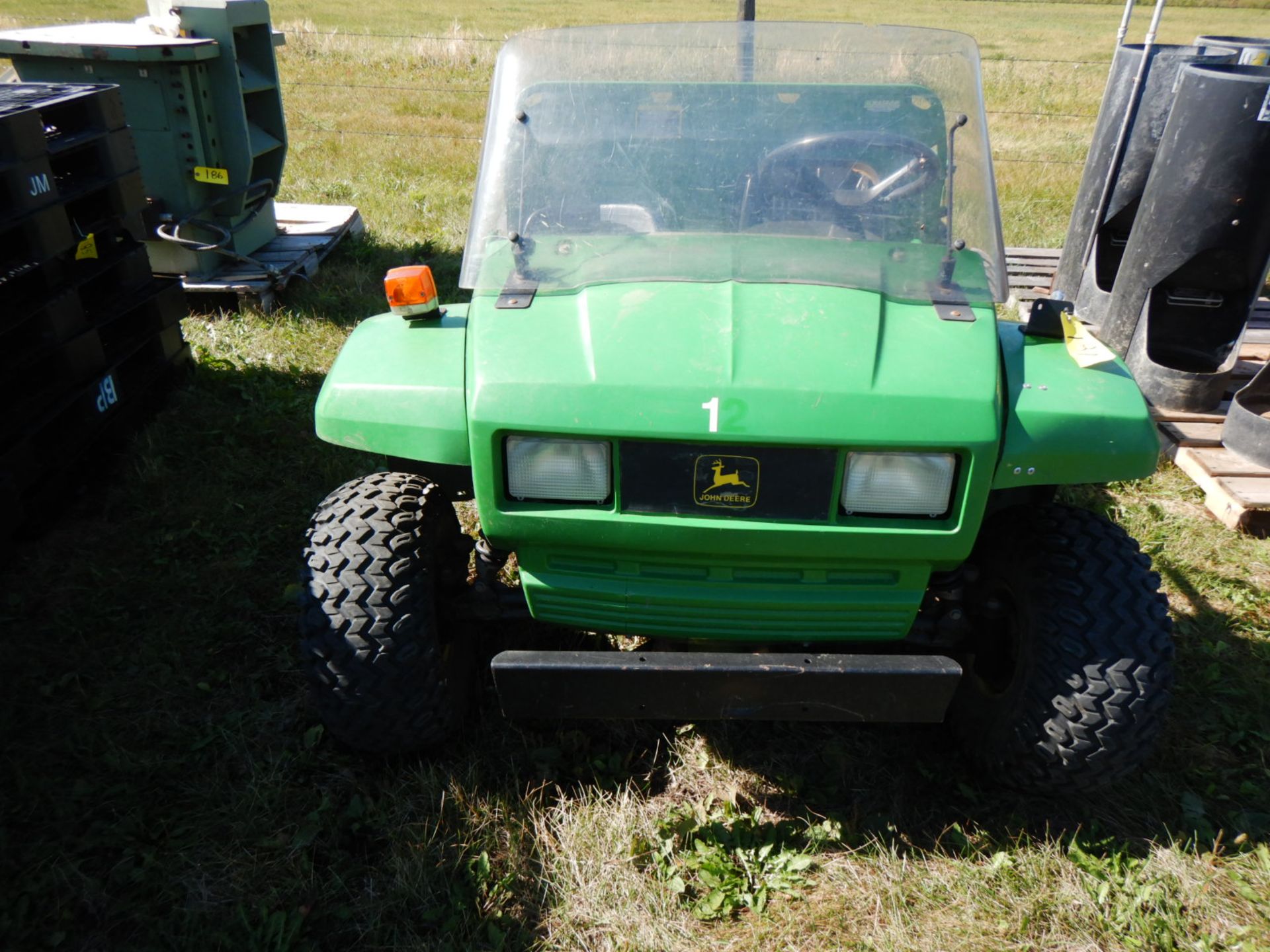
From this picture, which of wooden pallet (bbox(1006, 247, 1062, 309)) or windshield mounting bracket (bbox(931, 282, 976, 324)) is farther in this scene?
wooden pallet (bbox(1006, 247, 1062, 309))

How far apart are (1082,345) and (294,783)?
89.1 inches

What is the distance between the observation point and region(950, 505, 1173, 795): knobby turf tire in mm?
2281

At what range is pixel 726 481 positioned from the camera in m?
2.06

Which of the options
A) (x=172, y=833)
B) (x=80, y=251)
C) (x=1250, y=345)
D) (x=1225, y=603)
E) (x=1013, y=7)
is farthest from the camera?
(x=1013, y=7)

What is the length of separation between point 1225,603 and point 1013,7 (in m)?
33.8

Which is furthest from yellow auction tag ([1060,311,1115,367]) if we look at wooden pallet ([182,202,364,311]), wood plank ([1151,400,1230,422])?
wooden pallet ([182,202,364,311])

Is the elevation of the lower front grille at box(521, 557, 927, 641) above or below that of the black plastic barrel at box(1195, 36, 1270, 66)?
below

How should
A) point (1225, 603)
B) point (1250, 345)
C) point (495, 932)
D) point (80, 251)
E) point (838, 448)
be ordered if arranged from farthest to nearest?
point (1250, 345), point (80, 251), point (1225, 603), point (495, 932), point (838, 448)

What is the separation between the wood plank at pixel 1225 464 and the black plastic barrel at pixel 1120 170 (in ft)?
3.47

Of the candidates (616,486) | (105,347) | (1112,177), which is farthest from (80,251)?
(1112,177)

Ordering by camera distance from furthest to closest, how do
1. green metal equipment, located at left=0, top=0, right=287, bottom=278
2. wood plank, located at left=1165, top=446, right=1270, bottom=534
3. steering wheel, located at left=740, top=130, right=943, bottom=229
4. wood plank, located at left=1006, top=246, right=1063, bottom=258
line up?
wood plank, located at left=1006, top=246, right=1063, bottom=258
green metal equipment, located at left=0, top=0, right=287, bottom=278
wood plank, located at left=1165, top=446, right=1270, bottom=534
steering wheel, located at left=740, top=130, right=943, bottom=229

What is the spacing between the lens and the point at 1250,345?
5.38 metres

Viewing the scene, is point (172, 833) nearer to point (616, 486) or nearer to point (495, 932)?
point (495, 932)

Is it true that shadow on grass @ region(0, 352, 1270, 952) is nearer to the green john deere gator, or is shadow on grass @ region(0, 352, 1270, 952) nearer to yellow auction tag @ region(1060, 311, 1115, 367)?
the green john deere gator
